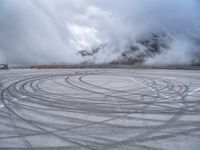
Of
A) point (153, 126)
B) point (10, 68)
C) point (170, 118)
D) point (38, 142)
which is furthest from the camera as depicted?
point (10, 68)

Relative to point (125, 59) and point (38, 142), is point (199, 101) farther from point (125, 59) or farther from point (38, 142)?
point (125, 59)

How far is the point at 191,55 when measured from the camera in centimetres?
2881

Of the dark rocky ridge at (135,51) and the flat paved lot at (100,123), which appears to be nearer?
the flat paved lot at (100,123)

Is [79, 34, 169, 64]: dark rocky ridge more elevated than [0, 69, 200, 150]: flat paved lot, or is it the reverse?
[79, 34, 169, 64]: dark rocky ridge

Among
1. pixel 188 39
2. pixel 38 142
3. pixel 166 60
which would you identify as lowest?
pixel 38 142

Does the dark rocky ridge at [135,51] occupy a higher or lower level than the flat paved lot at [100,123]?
higher

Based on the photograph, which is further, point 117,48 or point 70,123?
point 117,48

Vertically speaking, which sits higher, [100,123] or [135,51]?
[135,51]

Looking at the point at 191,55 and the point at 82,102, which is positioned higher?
the point at 191,55

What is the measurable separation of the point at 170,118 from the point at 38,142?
143 inches

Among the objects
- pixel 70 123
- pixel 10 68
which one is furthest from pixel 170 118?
pixel 10 68

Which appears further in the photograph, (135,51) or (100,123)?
(135,51)

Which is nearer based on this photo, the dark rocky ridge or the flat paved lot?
the flat paved lot

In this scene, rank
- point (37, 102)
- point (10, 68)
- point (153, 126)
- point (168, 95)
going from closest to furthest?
point (153, 126) → point (37, 102) → point (168, 95) → point (10, 68)
